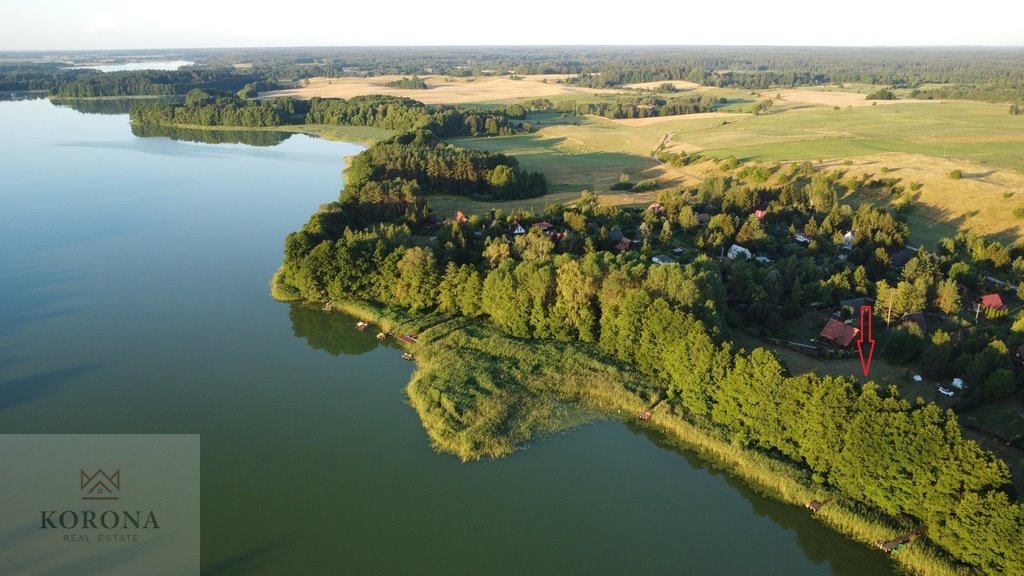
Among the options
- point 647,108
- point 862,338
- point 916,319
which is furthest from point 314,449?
point 647,108

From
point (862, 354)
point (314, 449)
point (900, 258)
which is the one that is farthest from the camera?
point (900, 258)

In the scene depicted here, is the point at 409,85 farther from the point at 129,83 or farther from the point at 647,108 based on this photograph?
the point at 647,108

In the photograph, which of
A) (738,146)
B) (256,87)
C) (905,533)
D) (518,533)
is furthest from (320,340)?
(256,87)

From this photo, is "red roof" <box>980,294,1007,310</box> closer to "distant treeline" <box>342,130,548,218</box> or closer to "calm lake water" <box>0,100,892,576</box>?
"calm lake water" <box>0,100,892,576</box>

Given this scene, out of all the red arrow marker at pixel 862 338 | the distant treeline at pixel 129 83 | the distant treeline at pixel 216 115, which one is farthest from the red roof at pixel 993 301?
the distant treeline at pixel 129 83

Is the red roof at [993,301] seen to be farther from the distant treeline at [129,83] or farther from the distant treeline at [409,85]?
the distant treeline at [129,83]
